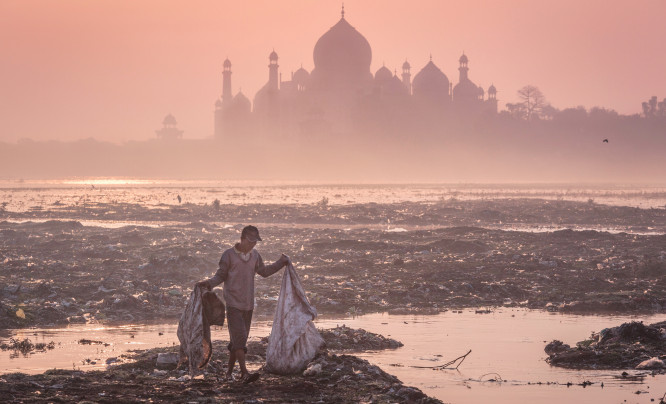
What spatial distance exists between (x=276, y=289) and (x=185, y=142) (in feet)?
373

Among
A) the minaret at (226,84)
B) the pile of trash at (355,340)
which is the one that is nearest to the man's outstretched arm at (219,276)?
the pile of trash at (355,340)

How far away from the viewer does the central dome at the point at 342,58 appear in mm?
97875

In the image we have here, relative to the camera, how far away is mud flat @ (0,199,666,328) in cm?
1420

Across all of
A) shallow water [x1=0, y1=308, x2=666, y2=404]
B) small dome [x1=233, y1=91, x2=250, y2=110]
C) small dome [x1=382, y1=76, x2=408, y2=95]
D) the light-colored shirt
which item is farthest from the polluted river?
small dome [x1=233, y1=91, x2=250, y2=110]

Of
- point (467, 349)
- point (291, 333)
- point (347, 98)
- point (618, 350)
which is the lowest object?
point (467, 349)

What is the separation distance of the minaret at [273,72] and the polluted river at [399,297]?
79.2 m

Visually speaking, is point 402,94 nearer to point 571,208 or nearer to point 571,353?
point 571,208

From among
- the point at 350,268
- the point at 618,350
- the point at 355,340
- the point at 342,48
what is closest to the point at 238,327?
the point at 355,340

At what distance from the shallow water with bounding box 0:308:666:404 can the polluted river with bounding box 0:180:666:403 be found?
0.07ft

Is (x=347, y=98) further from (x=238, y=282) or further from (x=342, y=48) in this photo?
(x=238, y=282)

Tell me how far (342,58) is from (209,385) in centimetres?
9117

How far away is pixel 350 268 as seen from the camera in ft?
59.2

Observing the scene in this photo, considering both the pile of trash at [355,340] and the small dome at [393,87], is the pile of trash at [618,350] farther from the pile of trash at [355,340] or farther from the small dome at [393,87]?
the small dome at [393,87]

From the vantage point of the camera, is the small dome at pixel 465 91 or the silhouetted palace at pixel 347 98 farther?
the small dome at pixel 465 91
